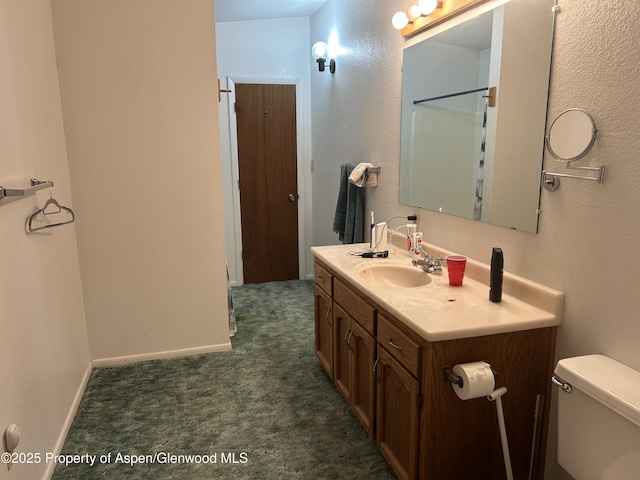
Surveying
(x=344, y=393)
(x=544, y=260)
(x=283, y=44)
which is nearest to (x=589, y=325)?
(x=544, y=260)

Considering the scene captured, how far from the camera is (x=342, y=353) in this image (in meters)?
2.45

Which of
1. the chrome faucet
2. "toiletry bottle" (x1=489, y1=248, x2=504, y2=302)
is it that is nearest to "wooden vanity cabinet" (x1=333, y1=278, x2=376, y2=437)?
the chrome faucet

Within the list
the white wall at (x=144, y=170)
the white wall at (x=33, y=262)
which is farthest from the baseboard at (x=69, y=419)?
the white wall at (x=144, y=170)

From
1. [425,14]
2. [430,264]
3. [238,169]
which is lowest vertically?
[430,264]

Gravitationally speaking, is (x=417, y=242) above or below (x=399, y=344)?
above

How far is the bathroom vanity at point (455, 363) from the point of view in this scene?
5.24ft

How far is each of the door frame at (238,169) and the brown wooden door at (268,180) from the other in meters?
0.04

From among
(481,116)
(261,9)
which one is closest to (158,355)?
(481,116)

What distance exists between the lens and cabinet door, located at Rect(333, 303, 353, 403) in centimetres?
232

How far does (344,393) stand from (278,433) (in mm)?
395

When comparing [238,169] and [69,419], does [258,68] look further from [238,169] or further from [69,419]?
[69,419]

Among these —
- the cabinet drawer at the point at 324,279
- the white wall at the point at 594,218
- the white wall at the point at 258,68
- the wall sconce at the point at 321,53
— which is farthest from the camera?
the white wall at the point at 258,68

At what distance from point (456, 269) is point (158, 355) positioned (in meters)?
2.07

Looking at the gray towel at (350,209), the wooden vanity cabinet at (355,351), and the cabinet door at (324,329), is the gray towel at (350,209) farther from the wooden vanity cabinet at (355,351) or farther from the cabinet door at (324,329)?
the wooden vanity cabinet at (355,351)
